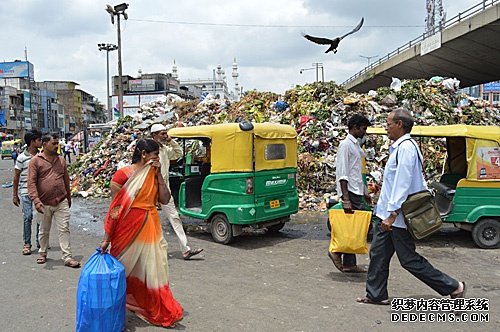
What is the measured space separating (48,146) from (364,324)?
467 cm

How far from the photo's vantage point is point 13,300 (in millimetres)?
4926

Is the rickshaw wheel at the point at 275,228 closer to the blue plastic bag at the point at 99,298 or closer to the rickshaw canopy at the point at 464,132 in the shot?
the rickshaw canopy at the point at 464,132

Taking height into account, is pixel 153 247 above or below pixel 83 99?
below

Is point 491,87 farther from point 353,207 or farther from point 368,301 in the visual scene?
point 368,301

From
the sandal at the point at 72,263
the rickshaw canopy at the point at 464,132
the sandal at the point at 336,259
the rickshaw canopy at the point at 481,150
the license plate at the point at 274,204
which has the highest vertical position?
the rickshaw canopy at the point at 464,132

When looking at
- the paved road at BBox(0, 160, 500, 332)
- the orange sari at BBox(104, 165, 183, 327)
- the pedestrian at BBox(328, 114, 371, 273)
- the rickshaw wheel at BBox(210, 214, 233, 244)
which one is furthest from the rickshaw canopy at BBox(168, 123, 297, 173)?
the orange sari at BBox(104, 165, 183, 327)

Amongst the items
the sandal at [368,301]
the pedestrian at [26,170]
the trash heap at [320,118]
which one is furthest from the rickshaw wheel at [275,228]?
the pedestrian at [26,170]

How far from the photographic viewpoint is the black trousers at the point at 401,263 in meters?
4.26

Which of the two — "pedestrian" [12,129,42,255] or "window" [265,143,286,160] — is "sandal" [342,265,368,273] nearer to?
"window" [265,143,286,160]

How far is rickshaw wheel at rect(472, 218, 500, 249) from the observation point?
7008 millimetres

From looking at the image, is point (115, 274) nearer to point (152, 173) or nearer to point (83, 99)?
point (152, 173)

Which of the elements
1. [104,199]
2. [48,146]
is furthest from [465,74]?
[48,146]

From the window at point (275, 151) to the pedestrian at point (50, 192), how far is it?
3.10 meters

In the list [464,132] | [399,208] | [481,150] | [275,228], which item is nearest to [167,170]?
[275,228]
